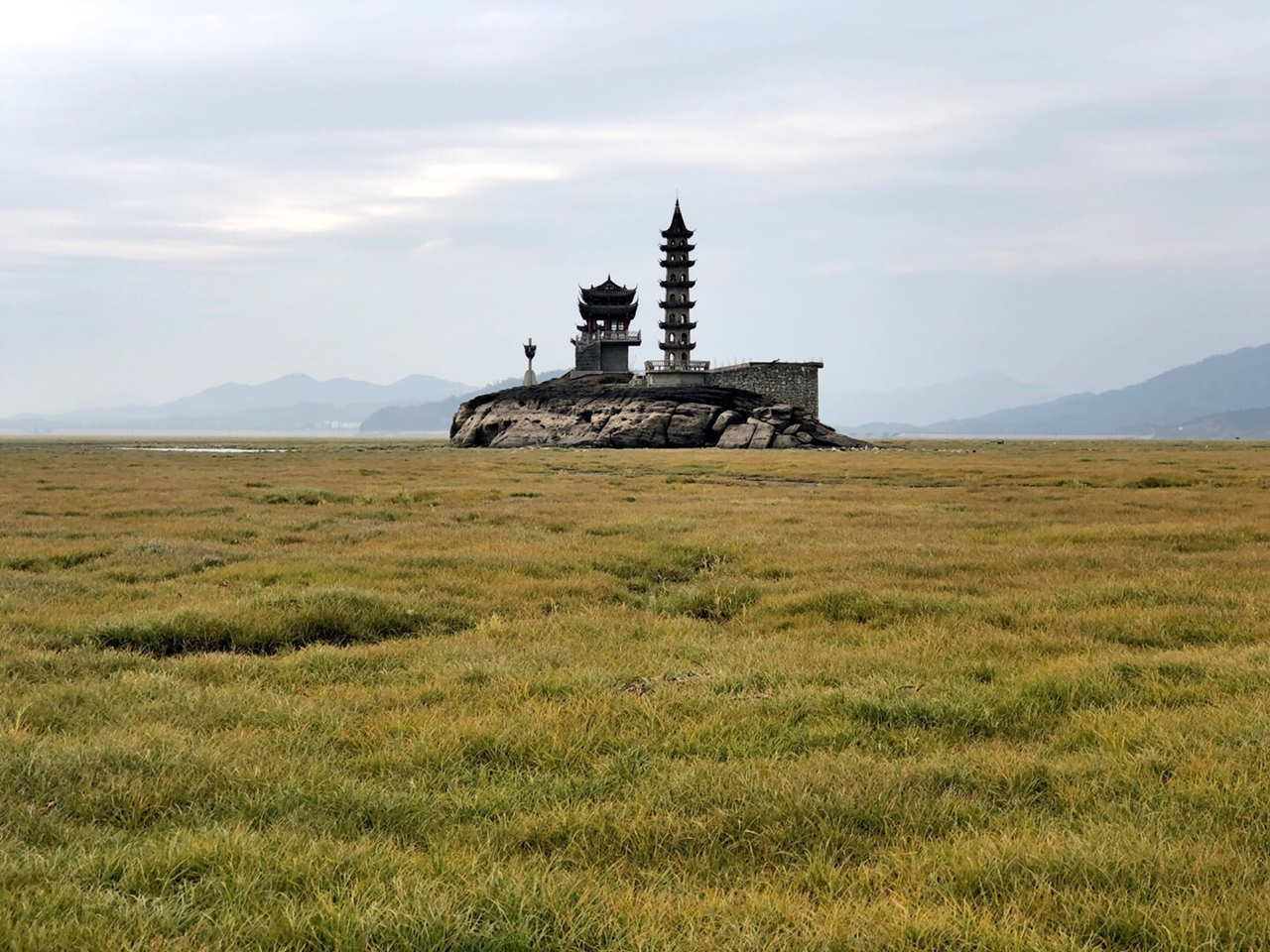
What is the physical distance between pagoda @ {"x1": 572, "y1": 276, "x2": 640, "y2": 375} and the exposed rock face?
22.1 meters

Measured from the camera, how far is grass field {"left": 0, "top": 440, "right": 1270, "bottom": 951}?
432 centimetres

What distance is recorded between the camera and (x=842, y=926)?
4.21m

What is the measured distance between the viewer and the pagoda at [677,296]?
12244cm

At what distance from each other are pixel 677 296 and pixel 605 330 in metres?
15.7

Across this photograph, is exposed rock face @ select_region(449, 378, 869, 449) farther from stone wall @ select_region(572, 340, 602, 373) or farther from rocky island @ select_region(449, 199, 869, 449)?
stone wall @ select_region(572, 340, 602, 373)

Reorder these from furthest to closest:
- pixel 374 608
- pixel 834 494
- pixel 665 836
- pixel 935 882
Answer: pixel 834 494
pixel 374 608
pixel 665 836
pixel 935 882

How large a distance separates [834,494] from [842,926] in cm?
2675

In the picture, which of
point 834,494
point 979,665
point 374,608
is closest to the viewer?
point 979,665

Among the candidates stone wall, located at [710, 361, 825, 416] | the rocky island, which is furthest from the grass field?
stone wall, located at [710, 361, 825, 416]

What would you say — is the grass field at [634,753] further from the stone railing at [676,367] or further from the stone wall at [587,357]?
the stone wall at [587,357]

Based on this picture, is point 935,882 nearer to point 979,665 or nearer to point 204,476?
point 979,665

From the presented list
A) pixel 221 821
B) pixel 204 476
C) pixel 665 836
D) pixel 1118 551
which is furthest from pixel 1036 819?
pixel 204 476

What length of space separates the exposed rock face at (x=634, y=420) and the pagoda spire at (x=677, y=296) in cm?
1704

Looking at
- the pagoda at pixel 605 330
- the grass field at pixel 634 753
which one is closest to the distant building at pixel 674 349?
the pagoda at pixel 605 330
